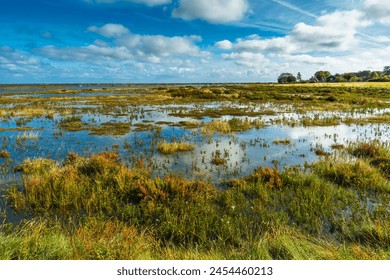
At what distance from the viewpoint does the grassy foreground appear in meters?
5.86

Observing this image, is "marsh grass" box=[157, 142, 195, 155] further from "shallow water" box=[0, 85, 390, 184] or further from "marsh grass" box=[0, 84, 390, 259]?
"marsh grass" box=[0, 84, 390, 259]

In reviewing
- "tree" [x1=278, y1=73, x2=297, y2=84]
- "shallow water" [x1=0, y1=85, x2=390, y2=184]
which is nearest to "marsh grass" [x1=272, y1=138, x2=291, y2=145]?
"shallow water" [x1=0, y1=85, x2=390, y2=184]

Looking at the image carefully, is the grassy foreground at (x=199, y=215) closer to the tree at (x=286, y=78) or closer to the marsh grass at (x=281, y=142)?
the marsh grass at (x=281, y=142)

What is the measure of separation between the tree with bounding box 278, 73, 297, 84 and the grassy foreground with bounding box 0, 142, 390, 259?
568ft

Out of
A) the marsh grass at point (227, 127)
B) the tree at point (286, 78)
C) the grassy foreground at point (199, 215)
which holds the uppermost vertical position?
the tree at point (286, 78)

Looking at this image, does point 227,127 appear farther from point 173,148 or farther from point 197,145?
Answer: point 173,148

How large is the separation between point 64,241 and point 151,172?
664 centimetres

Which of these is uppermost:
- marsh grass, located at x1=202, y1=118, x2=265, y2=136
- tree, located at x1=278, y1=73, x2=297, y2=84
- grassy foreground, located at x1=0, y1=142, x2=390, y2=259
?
tree, located at x1=278, y1=73, x2=297, y2=84

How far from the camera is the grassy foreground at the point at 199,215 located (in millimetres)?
5855

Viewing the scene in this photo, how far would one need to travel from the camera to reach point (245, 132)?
22.1 metres

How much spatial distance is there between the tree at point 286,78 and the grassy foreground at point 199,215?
173012 mm

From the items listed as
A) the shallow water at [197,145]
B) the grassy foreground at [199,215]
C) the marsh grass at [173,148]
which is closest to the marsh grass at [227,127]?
the shallow water at [197,145]
